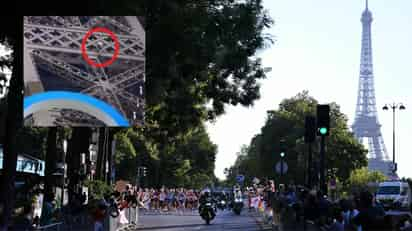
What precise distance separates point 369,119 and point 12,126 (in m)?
155

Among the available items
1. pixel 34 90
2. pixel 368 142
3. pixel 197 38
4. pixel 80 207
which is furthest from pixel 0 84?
pixel 368 142

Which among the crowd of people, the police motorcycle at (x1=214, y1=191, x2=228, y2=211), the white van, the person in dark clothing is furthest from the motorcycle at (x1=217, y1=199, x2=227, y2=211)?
the person in dark clothing

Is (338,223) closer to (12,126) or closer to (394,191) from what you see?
(12,126)

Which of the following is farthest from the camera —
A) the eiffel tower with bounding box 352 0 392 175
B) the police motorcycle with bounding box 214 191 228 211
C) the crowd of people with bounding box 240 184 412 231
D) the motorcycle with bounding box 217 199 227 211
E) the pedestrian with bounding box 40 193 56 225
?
the eiffel tower with bounding box 352 0 392 175

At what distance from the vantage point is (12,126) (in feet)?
60.6

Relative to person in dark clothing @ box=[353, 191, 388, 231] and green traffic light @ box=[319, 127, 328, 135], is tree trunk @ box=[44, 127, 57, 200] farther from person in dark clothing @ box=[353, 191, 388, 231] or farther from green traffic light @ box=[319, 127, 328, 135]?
person in dark clothing @ box=[353, 191, 388, 231]

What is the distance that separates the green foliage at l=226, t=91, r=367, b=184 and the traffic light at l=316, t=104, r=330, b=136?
6275cm

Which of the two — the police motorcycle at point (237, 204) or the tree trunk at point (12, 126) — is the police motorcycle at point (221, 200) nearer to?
the police motorcycle at point (237, 204)

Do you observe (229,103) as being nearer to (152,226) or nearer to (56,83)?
(152,226)

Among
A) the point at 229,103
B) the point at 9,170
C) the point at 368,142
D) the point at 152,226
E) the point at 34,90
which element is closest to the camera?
the point at 9,170

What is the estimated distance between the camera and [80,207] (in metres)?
27.1

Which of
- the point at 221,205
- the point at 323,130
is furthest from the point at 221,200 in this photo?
the point at 323,130

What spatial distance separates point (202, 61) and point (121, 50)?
428cm

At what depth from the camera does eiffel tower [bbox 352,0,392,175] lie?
165125mm
